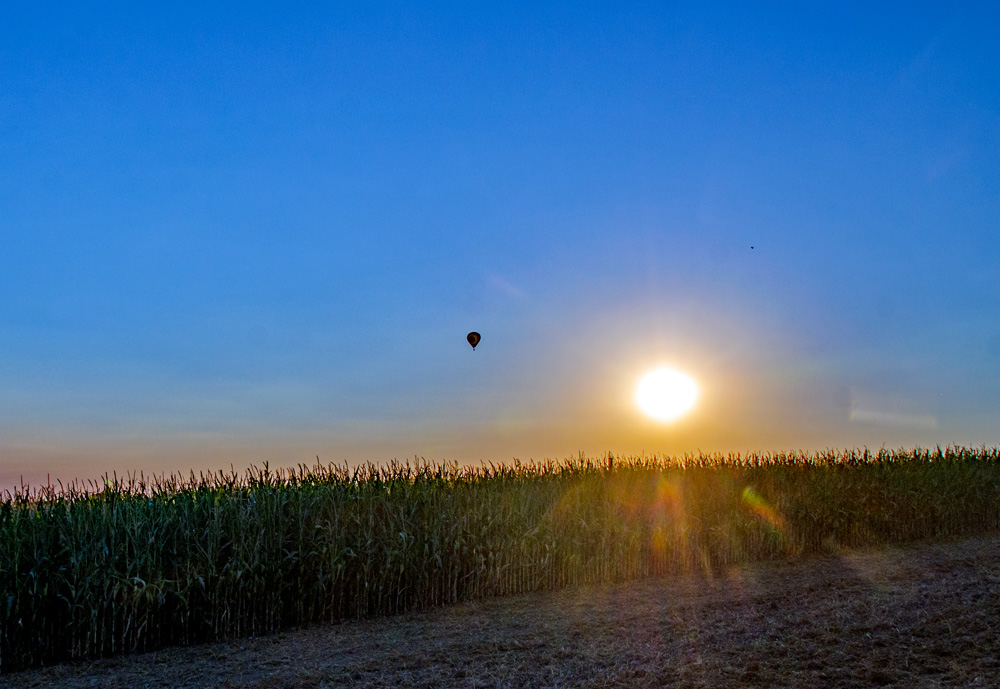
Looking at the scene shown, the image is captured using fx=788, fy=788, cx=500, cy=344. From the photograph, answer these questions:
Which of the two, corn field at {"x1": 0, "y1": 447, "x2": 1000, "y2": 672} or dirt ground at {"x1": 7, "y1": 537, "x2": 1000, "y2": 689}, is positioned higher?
corn field at {"x1": 0, "y1": 447, "x2": 1000, "y2": 672}

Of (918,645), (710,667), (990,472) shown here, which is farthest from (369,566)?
(990,472)

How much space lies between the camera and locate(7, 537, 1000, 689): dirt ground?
8.38 m

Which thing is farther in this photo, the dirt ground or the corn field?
the corn field

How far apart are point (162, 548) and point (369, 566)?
2.76 metres

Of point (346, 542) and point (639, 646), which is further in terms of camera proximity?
point (346, 542)

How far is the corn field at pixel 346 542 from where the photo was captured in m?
9.86

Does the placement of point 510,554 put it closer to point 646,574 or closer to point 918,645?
point 646,574

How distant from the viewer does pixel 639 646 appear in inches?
370

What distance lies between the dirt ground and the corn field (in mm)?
454

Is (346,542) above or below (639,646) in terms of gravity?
above

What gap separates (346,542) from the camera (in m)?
11.3

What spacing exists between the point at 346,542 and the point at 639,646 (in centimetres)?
438

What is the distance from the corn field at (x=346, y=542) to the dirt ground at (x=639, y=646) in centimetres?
45

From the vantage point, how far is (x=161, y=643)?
1014 cm
